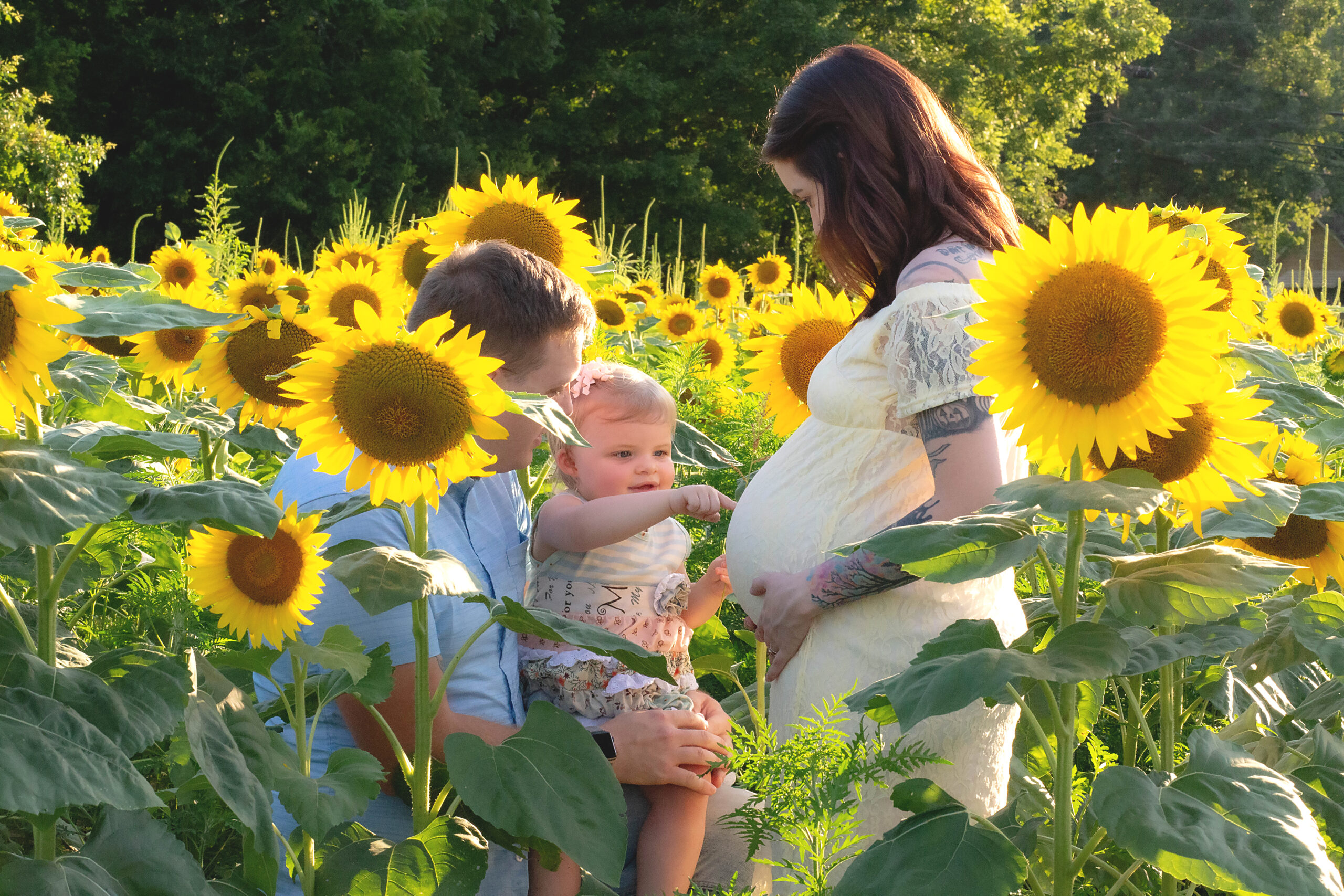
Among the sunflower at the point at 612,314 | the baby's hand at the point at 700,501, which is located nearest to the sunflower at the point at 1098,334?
the baby's hand at the point at 700,501

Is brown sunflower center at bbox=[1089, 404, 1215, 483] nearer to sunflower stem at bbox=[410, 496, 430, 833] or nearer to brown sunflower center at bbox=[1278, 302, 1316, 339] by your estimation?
sunflower stem at bbox=[410, 496, 430, 833]

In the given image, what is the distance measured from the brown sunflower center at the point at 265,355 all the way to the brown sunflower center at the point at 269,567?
0.31 metres

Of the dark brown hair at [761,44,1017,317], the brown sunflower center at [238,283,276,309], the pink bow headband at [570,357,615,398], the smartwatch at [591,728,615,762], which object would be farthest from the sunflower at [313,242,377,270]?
the smartwatch at [591,728,615,762]

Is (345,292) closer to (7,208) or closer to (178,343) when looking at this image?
(178,343)

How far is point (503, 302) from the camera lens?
6.37 ft

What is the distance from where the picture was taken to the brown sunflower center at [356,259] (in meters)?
2.78

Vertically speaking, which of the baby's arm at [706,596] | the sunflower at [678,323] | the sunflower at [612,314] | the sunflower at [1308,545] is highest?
the sunflower at [1308,545]

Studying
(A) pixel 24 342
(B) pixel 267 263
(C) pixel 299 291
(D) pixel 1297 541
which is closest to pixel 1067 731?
(D) pixel 1297 541

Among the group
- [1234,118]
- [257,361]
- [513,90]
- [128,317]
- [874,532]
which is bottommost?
[874,532]

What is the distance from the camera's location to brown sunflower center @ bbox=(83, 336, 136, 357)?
2189 mm

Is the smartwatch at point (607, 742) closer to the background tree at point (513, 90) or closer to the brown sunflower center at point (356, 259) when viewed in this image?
the brown sunflower center at point (356, 259)

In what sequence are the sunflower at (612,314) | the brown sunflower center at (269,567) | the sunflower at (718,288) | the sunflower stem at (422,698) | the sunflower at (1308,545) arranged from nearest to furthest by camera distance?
the sunflower stem at (422,698)
the brown sunflower center at (269,567)
the sunflower at (1308,545)
the sunflower at (612,314)
the sunflower at (718,288)

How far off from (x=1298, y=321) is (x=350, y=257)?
3.46m

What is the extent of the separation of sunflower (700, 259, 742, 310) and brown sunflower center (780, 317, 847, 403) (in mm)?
3446
